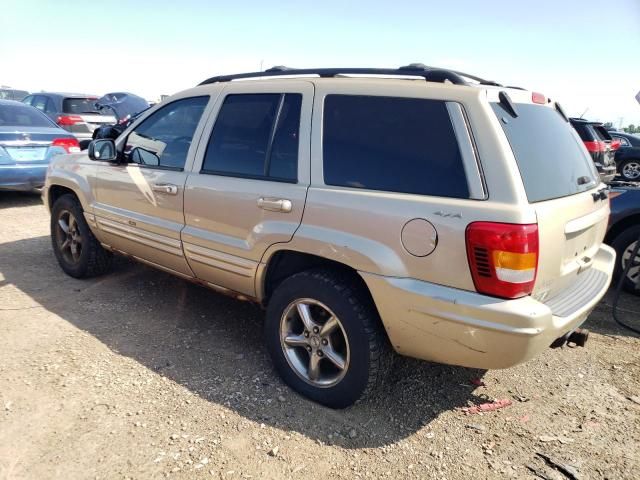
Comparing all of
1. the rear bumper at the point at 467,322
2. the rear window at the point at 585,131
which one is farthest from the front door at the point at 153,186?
the rear window at the point at 585,131

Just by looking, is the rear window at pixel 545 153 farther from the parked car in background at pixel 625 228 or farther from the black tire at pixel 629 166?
the black tire at pixel 629 166

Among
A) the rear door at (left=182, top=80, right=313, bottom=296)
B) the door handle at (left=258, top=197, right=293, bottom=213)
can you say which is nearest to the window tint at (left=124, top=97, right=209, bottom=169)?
the rear door at (left=182, top=80, right=313, bottom=296)

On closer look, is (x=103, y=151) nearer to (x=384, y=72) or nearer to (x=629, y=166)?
(x=384, y=72)

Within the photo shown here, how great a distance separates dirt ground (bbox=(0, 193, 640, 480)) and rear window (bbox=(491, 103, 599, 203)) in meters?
1.32

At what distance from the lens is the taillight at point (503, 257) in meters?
2.05

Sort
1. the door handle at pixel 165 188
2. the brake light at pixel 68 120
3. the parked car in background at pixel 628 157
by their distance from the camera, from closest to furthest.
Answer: the door handle at pixel 165 188 → the brake light at pixel 68 120 → the parked car in background at pixel 628 157

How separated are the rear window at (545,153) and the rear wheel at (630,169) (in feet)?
44.3

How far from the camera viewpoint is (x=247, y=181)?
291cm

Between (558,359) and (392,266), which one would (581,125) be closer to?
(558,359)

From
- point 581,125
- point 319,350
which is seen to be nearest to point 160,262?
point 319,350

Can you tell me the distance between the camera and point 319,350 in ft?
8.90

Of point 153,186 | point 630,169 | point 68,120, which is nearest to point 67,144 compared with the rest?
point 68,120

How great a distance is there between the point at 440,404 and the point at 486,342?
0.83 m

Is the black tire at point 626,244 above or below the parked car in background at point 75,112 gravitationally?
below
